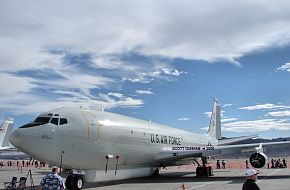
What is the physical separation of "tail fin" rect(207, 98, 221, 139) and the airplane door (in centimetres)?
2583

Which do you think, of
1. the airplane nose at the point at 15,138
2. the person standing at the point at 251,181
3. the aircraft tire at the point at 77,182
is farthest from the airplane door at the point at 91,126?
the person standing at the point at 251,181

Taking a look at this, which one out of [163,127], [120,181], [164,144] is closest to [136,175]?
[120,181]

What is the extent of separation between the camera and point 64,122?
17422 millimetres

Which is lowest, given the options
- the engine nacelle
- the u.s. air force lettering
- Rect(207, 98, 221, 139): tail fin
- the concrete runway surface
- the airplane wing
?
the concrete runway surface

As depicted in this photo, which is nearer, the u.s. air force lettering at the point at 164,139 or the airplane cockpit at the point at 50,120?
the airplane cockpit at the point at 50,120

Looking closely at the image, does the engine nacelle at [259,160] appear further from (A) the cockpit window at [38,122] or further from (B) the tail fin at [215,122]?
(B) the tail fin at [215,122]

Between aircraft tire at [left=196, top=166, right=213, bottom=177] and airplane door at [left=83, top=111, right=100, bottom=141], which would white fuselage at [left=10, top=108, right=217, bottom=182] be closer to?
airplane door at [left=83, top=111, right=100, bottom=141]

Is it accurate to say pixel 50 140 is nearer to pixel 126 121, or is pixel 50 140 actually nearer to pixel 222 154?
pixel 126 121

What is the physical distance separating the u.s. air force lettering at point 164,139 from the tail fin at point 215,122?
14.1m

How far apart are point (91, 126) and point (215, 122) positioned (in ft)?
90.2

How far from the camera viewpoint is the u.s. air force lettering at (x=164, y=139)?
24917mm

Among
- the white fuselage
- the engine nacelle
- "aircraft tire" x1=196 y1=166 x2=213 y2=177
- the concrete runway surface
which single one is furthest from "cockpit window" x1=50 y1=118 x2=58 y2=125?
"aircraft tire" x1=196 y1=166 x2=213 y2=177

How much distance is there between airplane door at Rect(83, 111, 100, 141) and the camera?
18250 mm

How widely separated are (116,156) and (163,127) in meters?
8.28
